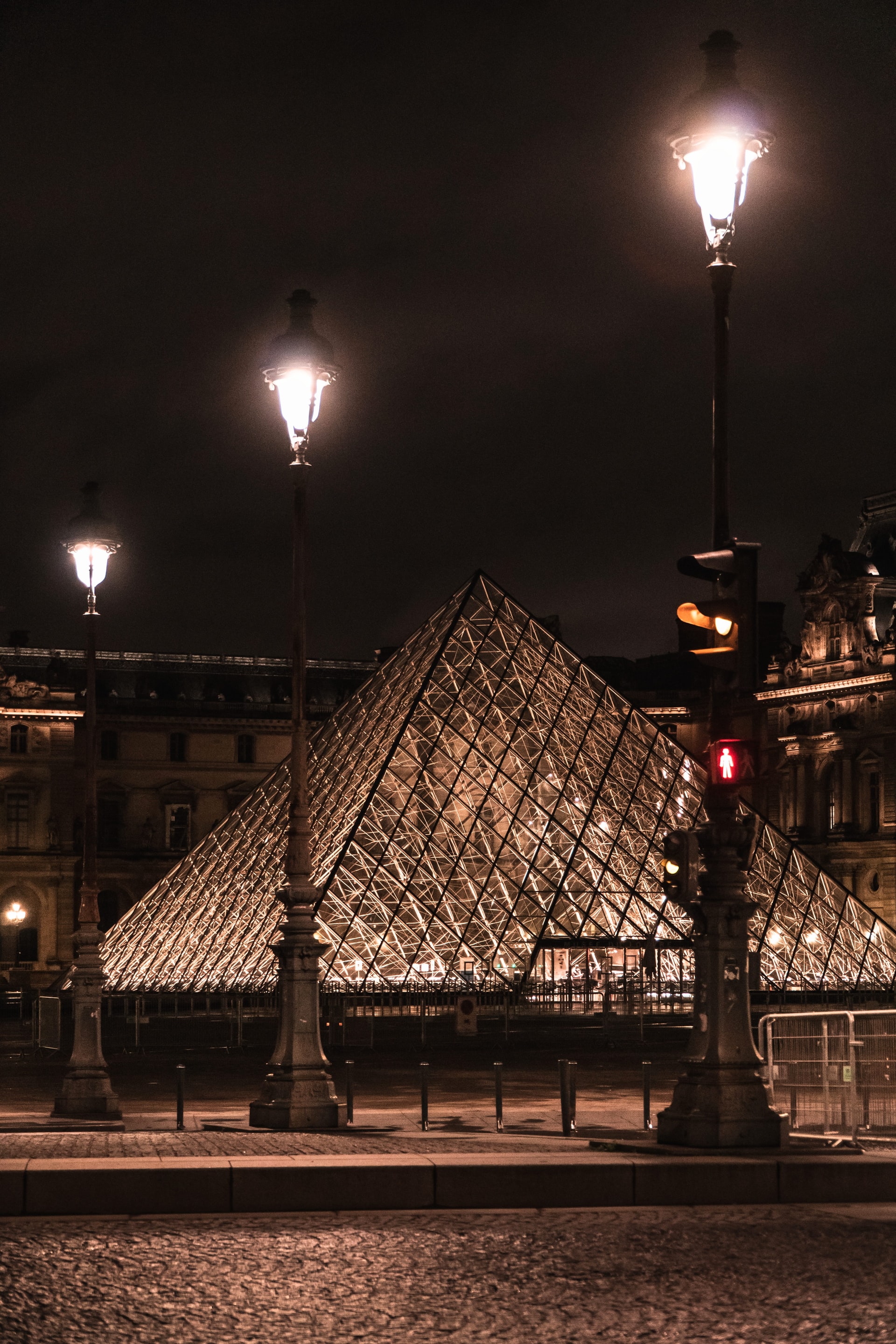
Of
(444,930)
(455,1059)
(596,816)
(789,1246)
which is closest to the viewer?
(789,1246)

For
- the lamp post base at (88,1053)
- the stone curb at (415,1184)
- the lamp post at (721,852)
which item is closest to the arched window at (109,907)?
the lamp post base at (88,1053)

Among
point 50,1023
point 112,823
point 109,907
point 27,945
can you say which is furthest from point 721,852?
point 109,907

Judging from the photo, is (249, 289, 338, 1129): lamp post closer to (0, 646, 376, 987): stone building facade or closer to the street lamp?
the street lamp

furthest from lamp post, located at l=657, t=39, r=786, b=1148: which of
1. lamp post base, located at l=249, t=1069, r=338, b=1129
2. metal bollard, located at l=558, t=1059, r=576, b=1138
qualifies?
lamp post base, located at l=249, t=1069, r=338, b=1129

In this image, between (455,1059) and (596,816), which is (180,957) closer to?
(596,816)

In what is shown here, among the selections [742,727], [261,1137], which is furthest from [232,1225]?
[742,727]

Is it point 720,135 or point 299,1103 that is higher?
point 720,135

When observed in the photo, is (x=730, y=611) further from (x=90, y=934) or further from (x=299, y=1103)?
(x=90, y=934)

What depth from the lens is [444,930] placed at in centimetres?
3997

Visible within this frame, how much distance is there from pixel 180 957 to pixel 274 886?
3724 millimetres

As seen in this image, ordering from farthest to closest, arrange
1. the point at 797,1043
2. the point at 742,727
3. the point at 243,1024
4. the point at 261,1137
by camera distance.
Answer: the point at 742,727 < the point at 243,1024 < the point at 797,1043 < the point at 261,1137

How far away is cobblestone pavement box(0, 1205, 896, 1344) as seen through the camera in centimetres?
816

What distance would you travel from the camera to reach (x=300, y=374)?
16.6m

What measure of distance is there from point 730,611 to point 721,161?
2812 millimetres
